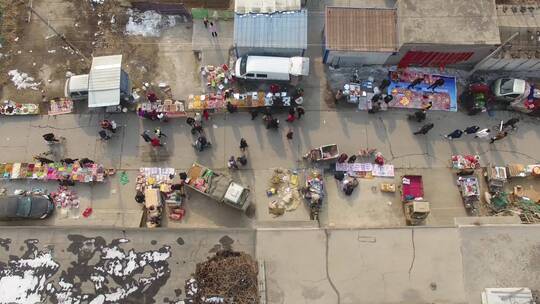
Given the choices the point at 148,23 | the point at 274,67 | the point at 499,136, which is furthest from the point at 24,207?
the point at 499,136

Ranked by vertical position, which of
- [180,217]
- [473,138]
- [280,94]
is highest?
[280,94]

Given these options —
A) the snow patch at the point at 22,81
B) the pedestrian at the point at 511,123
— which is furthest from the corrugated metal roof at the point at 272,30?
the snow patch at the point at 22,81

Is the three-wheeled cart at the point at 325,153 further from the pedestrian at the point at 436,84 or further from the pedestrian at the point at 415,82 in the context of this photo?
the pedestrian at the point at 436,84

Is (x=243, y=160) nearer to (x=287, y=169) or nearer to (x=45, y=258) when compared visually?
(x=287, y=169)

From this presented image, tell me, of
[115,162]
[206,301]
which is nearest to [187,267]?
[206,301]

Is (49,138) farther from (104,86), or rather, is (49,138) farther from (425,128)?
(425,128)
